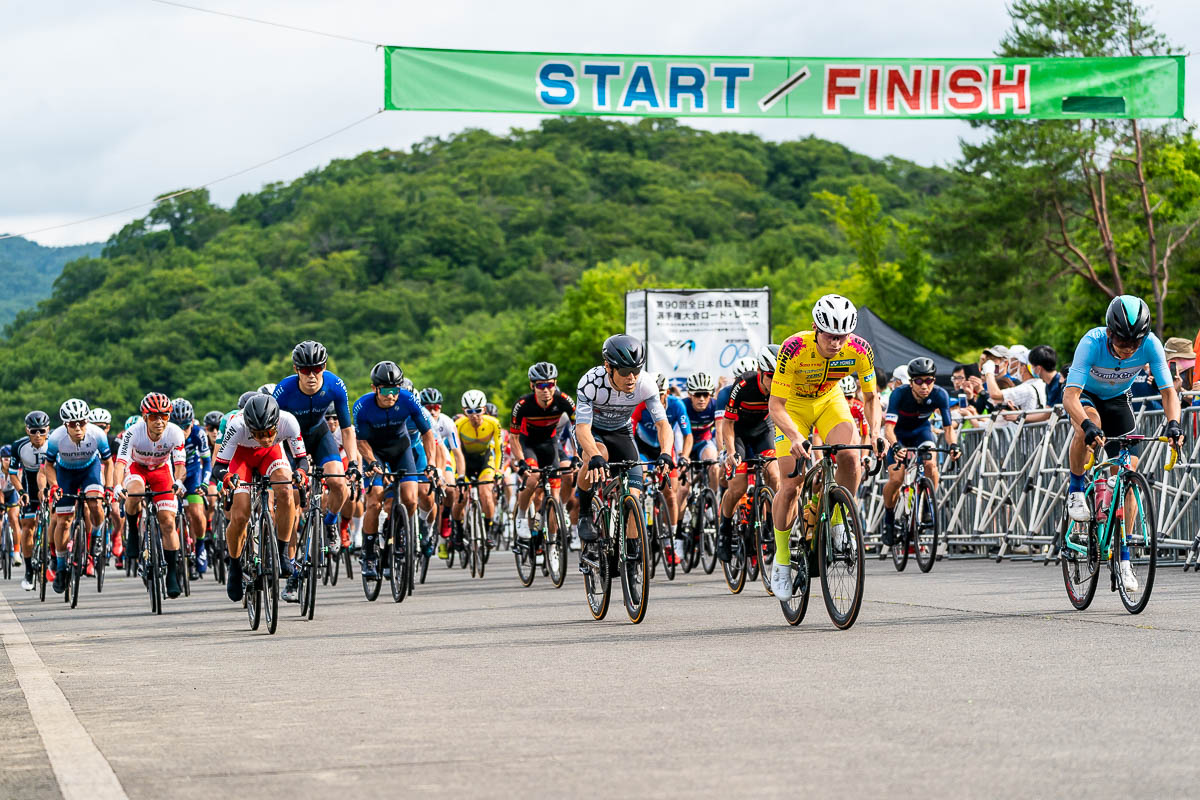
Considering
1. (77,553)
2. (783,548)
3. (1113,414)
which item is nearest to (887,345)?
(77,553)

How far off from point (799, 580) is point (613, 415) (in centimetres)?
315

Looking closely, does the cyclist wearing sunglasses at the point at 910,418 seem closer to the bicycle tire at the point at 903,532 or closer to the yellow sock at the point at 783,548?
the bicycle tire at the point at 903,532

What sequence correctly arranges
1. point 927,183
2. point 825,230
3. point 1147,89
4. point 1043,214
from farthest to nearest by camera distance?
point 927,183, point 825,230, point 1043,214, point 1147,89

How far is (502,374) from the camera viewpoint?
105125mm

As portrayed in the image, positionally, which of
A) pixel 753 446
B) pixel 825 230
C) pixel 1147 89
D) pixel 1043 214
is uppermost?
pixel 825 230

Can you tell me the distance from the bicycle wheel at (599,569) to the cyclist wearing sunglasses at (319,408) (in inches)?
98.0

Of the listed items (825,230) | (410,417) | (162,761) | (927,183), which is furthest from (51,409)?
(162,761)

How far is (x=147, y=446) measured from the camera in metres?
16.1

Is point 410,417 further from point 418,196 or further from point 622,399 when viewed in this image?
point 418,196

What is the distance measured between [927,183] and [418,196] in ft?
126

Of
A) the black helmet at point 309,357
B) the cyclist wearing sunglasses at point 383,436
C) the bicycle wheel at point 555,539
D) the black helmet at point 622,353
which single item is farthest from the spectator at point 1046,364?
the black helmet at point 309,357

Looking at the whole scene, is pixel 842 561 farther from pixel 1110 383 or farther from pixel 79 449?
pixel 79 449

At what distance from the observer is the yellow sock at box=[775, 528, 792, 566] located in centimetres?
1096

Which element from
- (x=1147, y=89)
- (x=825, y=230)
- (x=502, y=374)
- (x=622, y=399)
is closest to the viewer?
(x=622, y=399)
